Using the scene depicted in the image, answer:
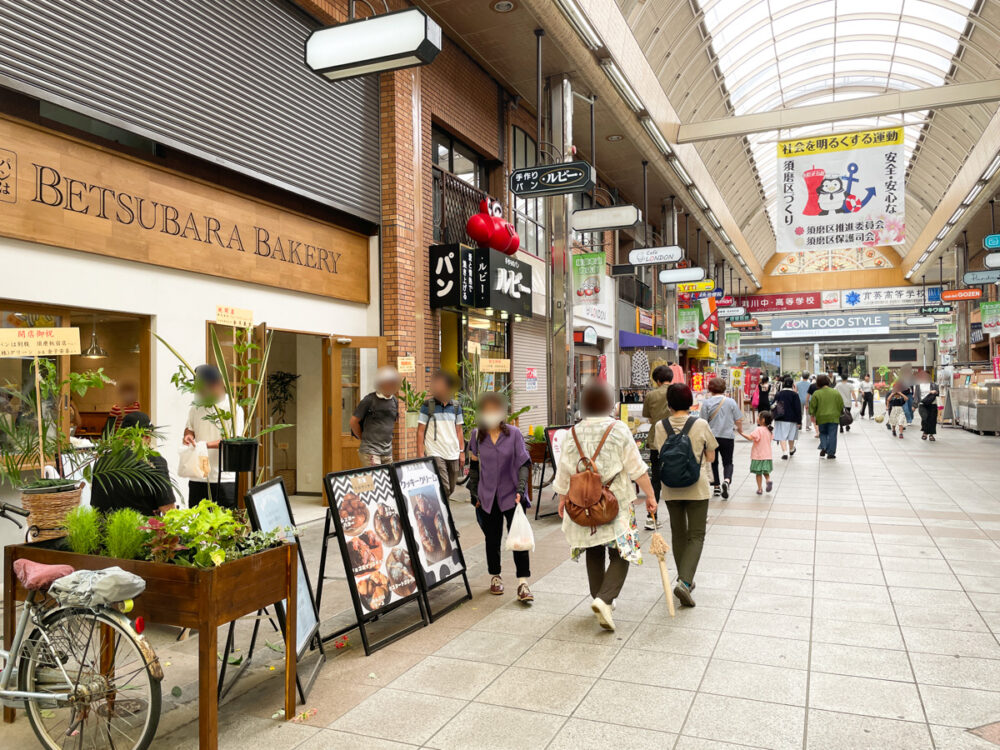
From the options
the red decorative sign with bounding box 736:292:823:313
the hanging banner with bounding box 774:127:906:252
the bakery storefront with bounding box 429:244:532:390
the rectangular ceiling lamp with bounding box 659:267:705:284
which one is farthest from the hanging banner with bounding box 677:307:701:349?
the red decorative sign with bounding box 736:292:823:313

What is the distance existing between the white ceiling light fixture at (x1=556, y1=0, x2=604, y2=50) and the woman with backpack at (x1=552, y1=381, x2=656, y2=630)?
22.0 feet

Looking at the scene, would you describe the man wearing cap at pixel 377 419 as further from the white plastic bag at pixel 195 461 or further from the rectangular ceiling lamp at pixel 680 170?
the rectangular ceiling lamp at pixel 680 170

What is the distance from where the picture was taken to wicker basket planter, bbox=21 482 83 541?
137 inches

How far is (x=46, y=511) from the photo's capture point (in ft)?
11.5

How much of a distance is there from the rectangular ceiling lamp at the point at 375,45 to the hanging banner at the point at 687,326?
62.0 ft

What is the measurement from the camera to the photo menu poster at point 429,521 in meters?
4.81

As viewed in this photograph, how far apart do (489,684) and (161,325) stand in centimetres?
447

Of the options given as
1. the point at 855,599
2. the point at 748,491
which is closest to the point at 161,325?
the point at 855,599

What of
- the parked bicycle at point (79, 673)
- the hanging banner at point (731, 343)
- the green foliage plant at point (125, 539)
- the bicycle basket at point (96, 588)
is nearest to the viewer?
the bicycle basket at point (96, 588)

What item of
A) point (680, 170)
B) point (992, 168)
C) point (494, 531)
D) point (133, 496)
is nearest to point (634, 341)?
point (680, 170)

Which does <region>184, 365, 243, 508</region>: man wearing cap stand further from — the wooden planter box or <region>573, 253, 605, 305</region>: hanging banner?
<region>573, 253, 605, 305</region>: hanging banner

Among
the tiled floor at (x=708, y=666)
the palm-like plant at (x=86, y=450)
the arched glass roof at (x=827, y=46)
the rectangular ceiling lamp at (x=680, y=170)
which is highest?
the arched glass roof at (x=827, y=46)

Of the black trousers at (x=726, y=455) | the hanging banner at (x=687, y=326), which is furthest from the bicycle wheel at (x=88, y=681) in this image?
the hanging banner at (x=687, y=326)

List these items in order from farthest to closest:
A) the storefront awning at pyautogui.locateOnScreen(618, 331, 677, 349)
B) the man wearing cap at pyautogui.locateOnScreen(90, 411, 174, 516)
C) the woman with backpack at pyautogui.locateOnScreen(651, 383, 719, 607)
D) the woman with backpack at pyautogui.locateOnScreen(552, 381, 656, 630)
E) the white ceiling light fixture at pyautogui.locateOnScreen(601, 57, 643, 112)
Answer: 1. the storefront awning at pyautogui.locateOnScreen(618, 331, 677, 349)
2. the white ceiling light fixture at pyautogui.locateOnScreen(601, 57, 643, 112)
3. the woman with backpack at pyautogui.locateOnScreen(651, 383, 719, 607)
4. the woman with backpack at pyautogui.locateOnScreen(552, 381, 656, 630)
5. the man wearing cap at pyautogui.locateOnScreen(90, 411, 174, 516)
